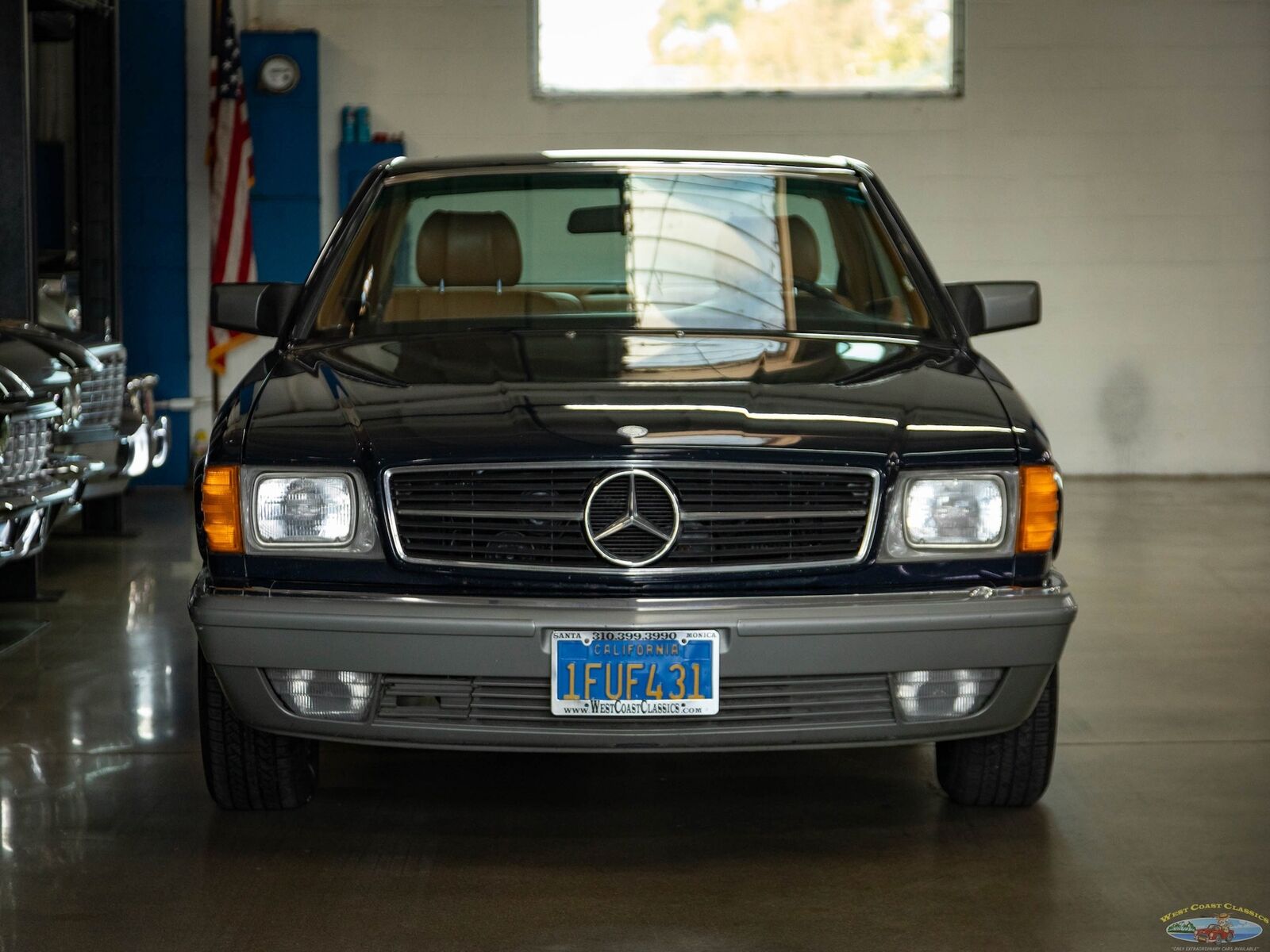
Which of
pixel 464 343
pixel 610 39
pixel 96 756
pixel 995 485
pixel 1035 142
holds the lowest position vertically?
pixel 96 756

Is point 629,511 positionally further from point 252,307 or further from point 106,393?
point 106,393

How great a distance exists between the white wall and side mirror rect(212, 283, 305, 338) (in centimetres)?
616

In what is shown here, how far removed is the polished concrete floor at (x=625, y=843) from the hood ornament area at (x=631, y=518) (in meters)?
0.65

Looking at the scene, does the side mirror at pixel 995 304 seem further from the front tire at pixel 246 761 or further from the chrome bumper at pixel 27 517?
the chrome bumper at pixel 27 517

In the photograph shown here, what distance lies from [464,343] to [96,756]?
1410 mm

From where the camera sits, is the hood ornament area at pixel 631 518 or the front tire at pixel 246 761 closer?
the hood ornament area at pixel 631 518

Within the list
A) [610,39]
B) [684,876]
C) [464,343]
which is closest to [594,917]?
[684,876]

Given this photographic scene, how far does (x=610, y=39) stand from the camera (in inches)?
388

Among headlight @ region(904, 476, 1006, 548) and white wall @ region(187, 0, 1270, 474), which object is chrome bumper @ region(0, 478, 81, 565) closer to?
headlight @ region(904, 476, 1006, 548)

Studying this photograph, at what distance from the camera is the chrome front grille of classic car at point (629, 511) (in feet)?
9.12

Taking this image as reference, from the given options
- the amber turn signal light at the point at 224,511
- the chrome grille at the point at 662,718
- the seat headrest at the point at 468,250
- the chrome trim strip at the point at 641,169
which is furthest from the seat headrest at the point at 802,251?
the amber turn signal light at the point at 224,511

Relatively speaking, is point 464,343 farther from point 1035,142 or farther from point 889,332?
point 1035,142

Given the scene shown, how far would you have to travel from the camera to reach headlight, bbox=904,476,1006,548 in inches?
113

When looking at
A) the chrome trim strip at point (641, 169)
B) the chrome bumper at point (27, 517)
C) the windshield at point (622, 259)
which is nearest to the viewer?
the windshield at point (622, 259)
